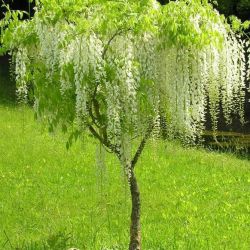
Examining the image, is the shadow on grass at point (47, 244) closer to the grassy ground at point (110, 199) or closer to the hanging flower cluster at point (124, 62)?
the grassy ground at point (110, 199)

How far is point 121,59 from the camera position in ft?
18.5

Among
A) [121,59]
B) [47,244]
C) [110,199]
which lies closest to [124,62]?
[121,59]

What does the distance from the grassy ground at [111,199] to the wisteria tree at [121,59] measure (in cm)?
97

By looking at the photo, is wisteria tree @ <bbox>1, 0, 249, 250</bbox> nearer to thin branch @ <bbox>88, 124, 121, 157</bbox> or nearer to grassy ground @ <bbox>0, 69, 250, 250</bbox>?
thin branch @ <bbox>88, 124, 121, 157</bbox>

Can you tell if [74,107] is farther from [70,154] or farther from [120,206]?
[70,154]

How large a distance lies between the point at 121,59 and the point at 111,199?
5.99 m

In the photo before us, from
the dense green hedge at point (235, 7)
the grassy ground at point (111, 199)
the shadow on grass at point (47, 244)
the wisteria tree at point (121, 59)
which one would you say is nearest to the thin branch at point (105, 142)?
the wisteria tree at point (121, 59)

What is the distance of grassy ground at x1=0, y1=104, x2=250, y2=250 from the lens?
8812 millimetres

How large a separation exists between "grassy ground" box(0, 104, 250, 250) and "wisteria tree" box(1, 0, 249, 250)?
0.97m

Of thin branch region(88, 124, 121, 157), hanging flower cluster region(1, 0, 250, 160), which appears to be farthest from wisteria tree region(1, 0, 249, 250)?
thin branch region(88, 124, 121, 157)

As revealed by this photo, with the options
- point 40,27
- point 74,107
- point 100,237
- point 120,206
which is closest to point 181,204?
point 120,206

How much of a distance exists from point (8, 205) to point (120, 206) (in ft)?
7.35

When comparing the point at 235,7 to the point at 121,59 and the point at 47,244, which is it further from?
the point at 121,59

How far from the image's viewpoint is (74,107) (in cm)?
605
